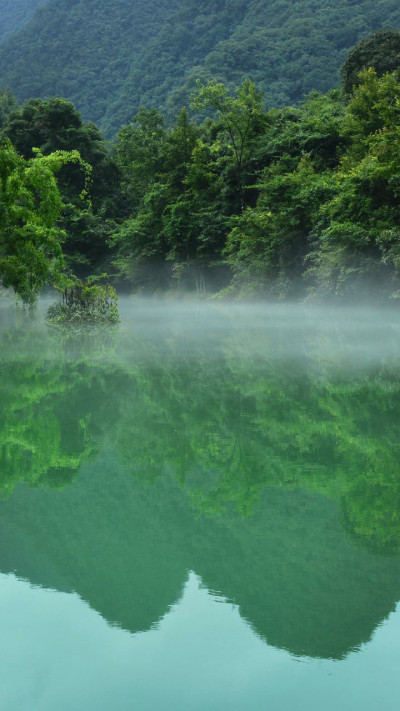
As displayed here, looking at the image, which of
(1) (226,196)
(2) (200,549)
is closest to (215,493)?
(2) (200,549)

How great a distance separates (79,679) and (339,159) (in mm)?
27432

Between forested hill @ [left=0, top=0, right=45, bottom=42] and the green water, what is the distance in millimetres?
104792

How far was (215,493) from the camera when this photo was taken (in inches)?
175

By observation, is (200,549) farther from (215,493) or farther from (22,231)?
(22,231)

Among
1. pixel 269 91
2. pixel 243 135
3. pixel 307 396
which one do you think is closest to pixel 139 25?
pixel 269 91

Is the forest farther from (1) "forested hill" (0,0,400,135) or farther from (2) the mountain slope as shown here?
(2) the mountain slope

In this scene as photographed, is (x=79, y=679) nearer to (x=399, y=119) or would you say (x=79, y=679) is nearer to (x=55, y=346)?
(x=55, y=346)

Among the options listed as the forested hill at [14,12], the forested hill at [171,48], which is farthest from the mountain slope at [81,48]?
the forested hill at [14,12]

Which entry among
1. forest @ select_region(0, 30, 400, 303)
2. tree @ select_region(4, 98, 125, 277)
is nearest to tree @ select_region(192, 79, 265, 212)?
forest @ select_region(0, 30, 400, 303)

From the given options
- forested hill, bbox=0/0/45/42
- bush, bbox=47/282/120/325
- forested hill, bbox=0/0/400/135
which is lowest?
bush, bbox=47/282/120/325

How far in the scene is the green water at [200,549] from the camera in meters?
2.44

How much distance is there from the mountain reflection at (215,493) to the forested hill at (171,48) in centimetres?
4863

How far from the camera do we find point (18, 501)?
13.8 feet

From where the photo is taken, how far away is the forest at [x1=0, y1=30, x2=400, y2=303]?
751 inches
